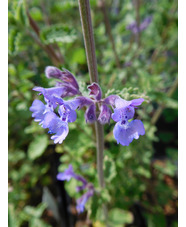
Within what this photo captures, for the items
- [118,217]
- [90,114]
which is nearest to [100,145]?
[90,114]

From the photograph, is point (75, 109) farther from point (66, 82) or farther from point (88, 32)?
point (88, 32)

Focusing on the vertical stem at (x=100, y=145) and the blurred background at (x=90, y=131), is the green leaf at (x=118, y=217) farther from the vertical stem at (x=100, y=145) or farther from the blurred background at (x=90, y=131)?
the vertical stem at (x=100, y=145)

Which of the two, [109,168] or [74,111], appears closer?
[74,111]

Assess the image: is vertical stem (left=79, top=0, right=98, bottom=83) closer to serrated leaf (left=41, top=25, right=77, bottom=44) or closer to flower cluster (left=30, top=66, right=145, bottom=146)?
flower cluster (left=30, top=66, right=145, bottom=146)

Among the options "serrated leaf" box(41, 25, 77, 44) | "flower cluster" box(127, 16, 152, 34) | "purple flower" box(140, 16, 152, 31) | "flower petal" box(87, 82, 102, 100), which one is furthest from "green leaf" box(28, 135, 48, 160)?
"purple flower" box(140, 16, 152, 31)

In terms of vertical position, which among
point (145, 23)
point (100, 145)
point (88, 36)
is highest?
point (145, 23)

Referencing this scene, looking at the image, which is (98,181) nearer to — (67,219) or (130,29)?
(67,219)

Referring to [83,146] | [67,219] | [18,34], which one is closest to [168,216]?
[67,219]
